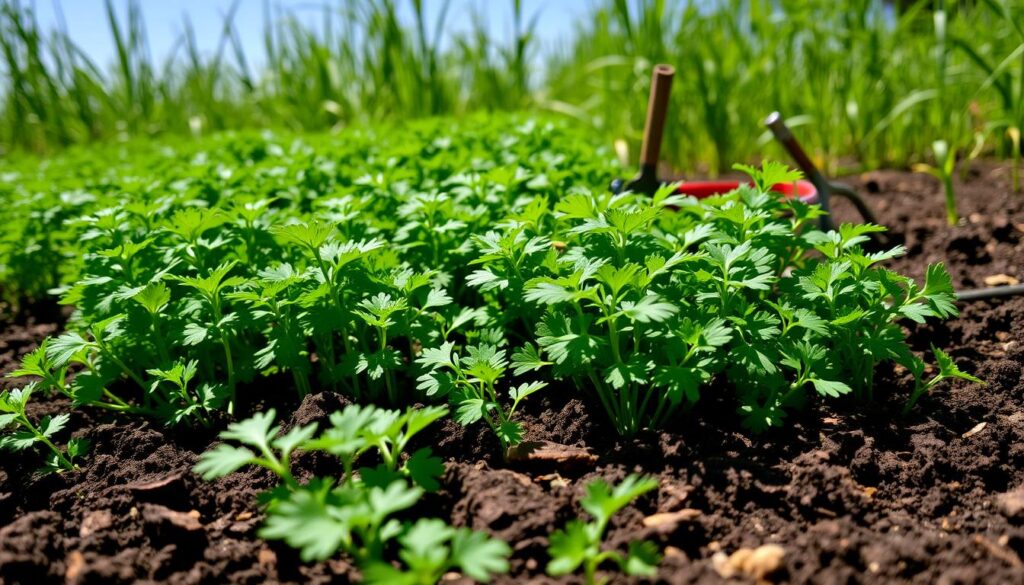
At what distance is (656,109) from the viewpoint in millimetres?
2400

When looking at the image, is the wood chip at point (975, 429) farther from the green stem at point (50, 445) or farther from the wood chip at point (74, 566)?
the green stem at point (50, 445)

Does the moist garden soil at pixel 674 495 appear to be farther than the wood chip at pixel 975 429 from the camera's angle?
No

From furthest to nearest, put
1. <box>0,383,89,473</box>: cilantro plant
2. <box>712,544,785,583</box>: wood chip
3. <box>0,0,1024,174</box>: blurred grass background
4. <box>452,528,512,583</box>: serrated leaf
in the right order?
<box>0,0,1024,174</box>: blurred grass background, <box>0,383,89,473</box>: cilantro plant, <box>712,544,785,583</box>: wood chip, <box>452,528,512,583</box>: serrated leaf

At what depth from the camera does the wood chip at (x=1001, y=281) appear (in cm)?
226

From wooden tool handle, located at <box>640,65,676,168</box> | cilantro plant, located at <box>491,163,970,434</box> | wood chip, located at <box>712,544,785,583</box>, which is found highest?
wooden tool handle, located at <box>640,65,676,168</box>

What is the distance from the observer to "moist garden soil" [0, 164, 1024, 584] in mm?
1160

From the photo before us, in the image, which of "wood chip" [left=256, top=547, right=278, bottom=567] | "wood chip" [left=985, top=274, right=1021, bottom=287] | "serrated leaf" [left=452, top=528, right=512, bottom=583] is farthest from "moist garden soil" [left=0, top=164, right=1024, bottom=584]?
"wood chip" [left=985, top=274, right=1021, bottom=287]

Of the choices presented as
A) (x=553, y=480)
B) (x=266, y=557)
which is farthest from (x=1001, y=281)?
(x=266, y=557)

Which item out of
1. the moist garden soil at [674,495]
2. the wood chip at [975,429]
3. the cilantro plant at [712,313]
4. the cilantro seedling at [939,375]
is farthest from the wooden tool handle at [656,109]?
the wood chip at [975,429]

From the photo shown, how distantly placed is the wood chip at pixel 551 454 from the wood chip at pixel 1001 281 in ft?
5.30

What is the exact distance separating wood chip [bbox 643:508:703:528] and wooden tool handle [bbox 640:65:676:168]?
146 centimetres

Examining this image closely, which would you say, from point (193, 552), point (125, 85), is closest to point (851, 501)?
point (193, 552)

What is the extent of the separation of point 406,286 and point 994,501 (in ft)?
3.89

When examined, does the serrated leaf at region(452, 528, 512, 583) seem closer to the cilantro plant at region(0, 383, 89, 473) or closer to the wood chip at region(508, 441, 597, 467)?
the wood chip at region(508, 441, 597, 467)
